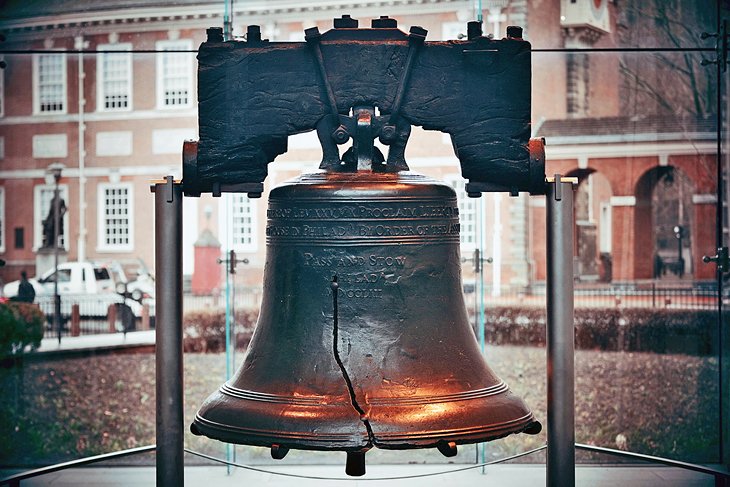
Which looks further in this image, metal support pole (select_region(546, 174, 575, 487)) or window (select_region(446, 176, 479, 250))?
window (select_region(446, 176, 479, 250))

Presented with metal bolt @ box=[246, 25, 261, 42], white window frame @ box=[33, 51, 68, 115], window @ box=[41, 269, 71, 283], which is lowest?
window @ box=[41, 269, 71, 283]

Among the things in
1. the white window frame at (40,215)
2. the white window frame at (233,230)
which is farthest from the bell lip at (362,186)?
the white window frame at (40,215)

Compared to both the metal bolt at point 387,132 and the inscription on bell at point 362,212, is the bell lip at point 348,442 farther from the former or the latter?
the metal bolt at point 387,132

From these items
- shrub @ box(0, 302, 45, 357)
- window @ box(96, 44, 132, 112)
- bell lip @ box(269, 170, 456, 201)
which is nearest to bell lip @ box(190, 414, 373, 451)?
bell lip @ box(269, 170, 456, 201)

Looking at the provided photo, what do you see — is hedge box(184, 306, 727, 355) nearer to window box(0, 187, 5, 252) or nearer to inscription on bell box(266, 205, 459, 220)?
window box(0, 187, 5, 252)

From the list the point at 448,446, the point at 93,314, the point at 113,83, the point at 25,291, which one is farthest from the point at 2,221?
the point at 448,446

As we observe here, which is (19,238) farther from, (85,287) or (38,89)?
(38,89)

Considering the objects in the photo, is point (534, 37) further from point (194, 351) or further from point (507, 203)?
point (194, 351)
